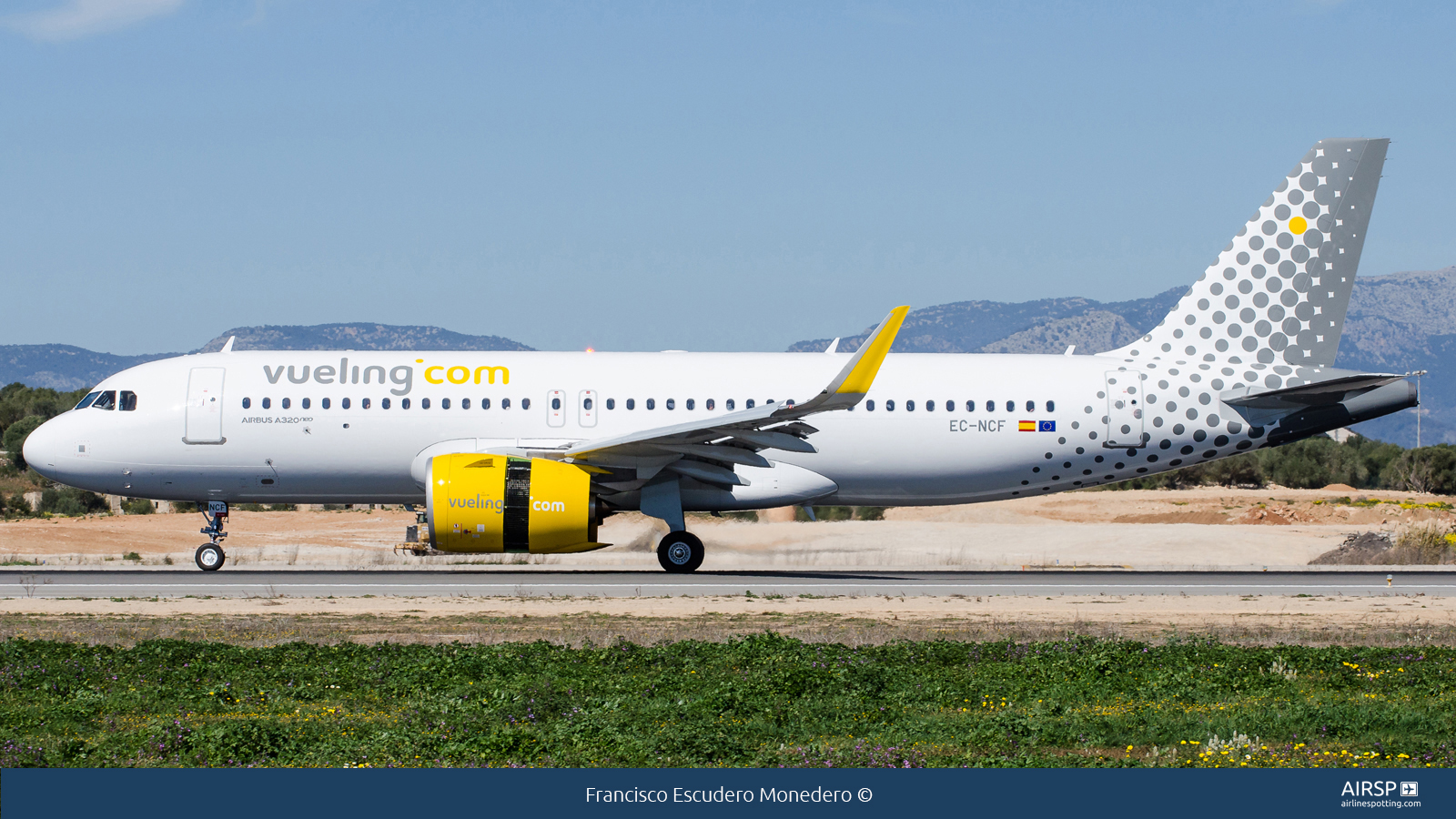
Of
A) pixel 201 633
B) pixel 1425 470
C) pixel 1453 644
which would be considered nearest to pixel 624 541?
pixel 201 633

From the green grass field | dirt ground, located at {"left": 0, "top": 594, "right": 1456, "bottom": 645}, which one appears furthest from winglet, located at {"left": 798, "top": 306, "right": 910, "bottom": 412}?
the green grass field

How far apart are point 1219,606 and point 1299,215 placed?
33.8 feet

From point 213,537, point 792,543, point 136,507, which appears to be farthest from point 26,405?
point 792,543

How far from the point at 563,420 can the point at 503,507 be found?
9.84 ft

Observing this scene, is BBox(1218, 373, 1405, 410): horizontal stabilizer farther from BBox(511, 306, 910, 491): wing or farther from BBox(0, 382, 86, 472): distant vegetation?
BBox(0, 382, 86, 472): distant vegetation

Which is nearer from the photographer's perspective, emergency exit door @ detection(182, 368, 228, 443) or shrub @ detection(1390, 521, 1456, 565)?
emergency exit door @ detection(182, 368, 228, 443)

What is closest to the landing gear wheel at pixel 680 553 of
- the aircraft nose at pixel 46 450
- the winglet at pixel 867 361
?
the winglet at pixel 867 361

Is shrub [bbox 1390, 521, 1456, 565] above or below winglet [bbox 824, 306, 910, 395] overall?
below

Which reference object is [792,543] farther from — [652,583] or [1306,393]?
[1306,393]

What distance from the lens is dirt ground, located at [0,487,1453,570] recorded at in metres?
29.8

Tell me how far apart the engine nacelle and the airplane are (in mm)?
831

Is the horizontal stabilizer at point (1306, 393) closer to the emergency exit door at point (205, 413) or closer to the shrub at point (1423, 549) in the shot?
the shrub at point (1423, 549)

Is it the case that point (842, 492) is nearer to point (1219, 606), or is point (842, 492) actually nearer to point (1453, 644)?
point (1219, 606)

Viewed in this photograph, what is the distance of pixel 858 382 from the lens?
2183cm
